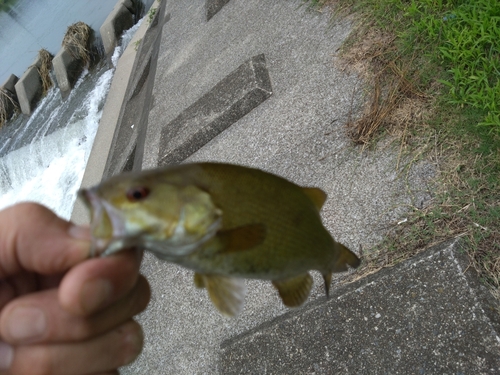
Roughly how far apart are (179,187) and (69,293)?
365 millimetres

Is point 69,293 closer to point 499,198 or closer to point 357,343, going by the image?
point 357,343

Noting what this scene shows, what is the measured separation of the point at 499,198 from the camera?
7.31ft

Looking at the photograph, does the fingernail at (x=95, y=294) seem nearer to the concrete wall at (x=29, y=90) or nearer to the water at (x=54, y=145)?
the water at (x=54, y=145)

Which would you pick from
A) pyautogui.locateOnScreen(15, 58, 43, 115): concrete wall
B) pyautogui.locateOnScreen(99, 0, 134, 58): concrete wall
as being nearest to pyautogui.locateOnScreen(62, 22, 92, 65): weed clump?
pyautogui.locateOnScreen(99, 0, 134, 58): concrete wall

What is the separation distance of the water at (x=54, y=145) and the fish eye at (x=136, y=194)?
713 cm

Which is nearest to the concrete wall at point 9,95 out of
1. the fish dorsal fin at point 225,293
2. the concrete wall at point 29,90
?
the concrete wall at point 29,90

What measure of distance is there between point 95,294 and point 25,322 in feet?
0.68

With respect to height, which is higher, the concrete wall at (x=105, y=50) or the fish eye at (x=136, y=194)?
the fish eye at (x=136, y=194)

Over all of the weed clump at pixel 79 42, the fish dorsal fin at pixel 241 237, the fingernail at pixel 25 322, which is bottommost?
the weed clump at pixel 79 42

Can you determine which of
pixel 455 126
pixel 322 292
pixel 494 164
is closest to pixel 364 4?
pixel 455 126

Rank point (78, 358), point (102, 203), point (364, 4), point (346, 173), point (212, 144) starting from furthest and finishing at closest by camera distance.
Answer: point (212, 144), point (364, 4), point (346, 173), point (78, 358), point (102, 203)

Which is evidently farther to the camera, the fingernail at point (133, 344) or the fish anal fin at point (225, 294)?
the fingernail at point (133, 344)

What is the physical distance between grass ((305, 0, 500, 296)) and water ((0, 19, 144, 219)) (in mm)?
6049

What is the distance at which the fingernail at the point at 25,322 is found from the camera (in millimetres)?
Result: 1089
